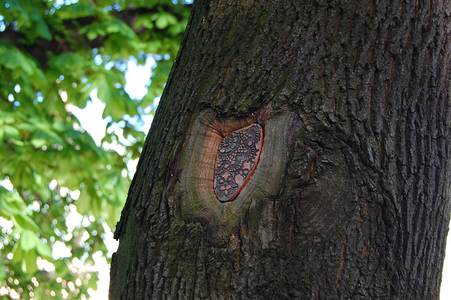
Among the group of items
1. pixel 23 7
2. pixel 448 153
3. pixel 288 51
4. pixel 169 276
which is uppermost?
pixel 23 7

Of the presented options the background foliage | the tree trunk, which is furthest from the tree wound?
the background foliage

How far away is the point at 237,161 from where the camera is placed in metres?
1.54

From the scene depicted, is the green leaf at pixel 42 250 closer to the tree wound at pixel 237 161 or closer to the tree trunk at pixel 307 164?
the tree trunk at pixel 307 164

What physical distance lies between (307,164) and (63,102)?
156 inches

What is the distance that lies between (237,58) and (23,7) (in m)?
2.81

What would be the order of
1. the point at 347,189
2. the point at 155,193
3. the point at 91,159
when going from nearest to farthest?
the point at 347,189, the point at 155,193, the point at 91,159

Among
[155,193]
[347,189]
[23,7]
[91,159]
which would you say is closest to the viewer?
[347,189]

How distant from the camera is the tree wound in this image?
60.2 inches

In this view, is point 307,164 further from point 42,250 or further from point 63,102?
point 63,102

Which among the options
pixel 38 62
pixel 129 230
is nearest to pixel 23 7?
pixel 38 62

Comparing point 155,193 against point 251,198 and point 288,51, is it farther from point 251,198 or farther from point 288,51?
point 288,51

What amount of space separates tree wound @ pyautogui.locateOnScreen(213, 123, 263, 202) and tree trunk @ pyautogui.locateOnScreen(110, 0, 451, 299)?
2 centimetres

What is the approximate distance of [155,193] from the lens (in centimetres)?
160

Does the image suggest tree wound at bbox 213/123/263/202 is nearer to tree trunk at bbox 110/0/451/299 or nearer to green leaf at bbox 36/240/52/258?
tree trunk at bbox 110/0/451/299
